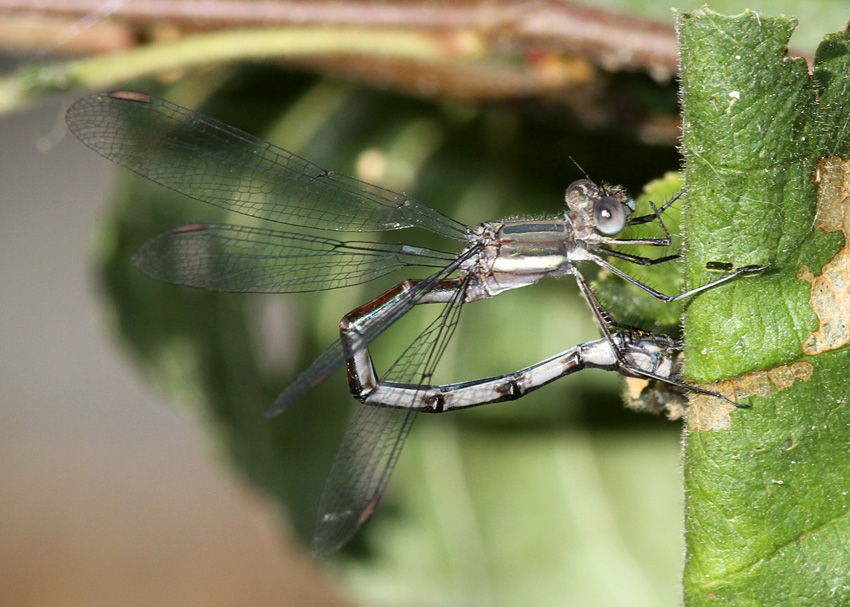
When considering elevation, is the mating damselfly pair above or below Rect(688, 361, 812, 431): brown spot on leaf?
above

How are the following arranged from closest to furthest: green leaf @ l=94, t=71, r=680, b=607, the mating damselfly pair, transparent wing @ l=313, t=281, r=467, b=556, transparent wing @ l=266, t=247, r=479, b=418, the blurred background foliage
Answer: transparent wing @ l=266, t=247, r=479, b=418
the mating damselfly pair
transparent wing @ l=313, t=281, r=467, b=556
the blurred background foliage
green leaf @ l=94, t=71, r=680, b=607

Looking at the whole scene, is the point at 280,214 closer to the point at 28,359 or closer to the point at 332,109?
the point at 332,109

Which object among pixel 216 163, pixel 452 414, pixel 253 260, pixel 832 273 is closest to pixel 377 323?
pixel 253 260

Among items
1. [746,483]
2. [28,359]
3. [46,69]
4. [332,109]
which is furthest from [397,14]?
[28,359]

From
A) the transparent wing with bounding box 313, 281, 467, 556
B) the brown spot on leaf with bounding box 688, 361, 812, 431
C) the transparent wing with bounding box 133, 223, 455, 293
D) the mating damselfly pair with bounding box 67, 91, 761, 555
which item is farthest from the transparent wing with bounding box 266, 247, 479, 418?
the brown spot on leaf with bounding box 688, 361, 812, 431

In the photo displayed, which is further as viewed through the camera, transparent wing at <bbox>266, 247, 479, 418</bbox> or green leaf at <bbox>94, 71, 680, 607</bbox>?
green leaf at <bbox>94, 71, 680, 607</bbox>

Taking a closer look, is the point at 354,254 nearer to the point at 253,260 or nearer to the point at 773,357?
the point at 253,260

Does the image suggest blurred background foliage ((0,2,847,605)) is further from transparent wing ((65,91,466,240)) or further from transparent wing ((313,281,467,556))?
transparent wing ((313,281,467,556))
